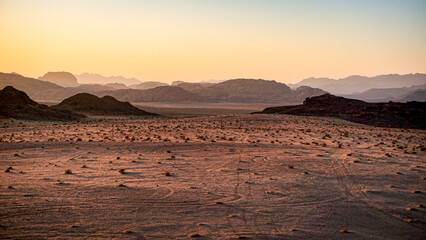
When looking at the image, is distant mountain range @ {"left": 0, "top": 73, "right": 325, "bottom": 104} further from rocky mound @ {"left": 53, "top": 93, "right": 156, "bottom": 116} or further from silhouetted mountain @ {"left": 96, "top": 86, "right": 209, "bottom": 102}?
rocky mound @ {"left": 53, "top": 93, "right": 156, "bottom": 116}

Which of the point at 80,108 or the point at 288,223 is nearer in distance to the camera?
the point at 288,223

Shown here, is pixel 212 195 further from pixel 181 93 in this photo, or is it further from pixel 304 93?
pixel 304 93

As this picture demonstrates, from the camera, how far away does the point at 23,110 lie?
4781 centimetres

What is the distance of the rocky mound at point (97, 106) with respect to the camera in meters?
64.4

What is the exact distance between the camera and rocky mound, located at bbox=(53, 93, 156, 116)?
211ft

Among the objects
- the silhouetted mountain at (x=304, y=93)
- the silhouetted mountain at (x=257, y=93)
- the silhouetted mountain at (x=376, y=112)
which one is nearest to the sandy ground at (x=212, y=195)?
the silhouetted mountain at (x=376, y=112)

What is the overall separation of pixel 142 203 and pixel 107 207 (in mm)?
851

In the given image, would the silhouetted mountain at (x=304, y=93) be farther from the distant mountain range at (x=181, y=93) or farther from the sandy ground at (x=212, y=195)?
the sandy ground at (x=212, y=195)

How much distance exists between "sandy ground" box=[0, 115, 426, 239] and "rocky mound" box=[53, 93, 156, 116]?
4993 cm

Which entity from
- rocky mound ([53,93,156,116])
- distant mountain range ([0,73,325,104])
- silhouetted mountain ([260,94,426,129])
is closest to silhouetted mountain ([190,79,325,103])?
distant mountain range ([0,73,325,104])

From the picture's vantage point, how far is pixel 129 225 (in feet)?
23.7

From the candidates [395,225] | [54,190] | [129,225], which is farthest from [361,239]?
[54,190]

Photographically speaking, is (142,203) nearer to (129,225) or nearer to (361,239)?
(129,225)

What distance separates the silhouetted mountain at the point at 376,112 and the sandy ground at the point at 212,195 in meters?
31.0
